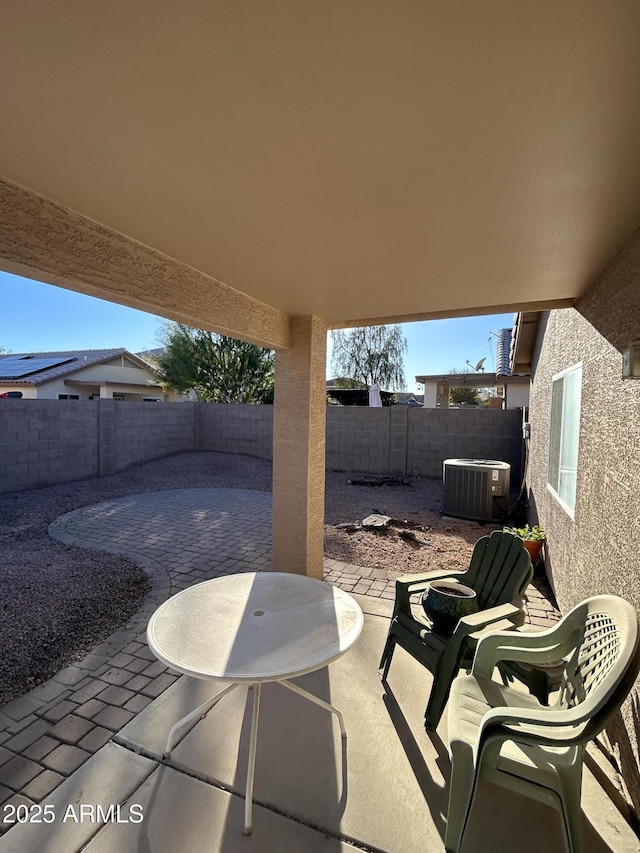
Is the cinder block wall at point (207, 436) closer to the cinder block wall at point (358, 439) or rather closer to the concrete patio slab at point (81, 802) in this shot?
the cinder block wall at point (358, 439)

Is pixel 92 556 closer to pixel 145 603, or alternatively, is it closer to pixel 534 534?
pixel 145 603

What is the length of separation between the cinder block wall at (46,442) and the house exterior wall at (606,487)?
8251 millimetres

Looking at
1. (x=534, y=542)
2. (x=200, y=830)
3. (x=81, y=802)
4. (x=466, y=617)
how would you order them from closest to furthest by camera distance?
1. (x=200, y=830)
2. (x=81, y=802)
3. (x=466, y=617)
4. (x=534, y=542)

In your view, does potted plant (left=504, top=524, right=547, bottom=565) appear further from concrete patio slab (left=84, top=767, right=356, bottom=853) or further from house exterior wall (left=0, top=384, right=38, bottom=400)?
house exterior wall (left=0, top=384, right=38, bottom=400)

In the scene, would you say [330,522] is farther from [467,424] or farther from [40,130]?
[40,130]

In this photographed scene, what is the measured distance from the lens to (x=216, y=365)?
15375 millimetres

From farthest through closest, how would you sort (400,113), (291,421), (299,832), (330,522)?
(330,522) < (291,421) < (299,832) < (400,113)

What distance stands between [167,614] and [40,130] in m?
2.11

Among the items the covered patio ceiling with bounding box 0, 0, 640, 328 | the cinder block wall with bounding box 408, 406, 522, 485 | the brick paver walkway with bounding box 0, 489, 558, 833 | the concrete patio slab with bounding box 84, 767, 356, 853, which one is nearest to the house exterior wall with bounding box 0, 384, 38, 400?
the brick paver walkway with bounding box 0, 489, 558, 833

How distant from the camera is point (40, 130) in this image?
1264mm

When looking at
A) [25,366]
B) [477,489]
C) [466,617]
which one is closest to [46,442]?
[477,489]

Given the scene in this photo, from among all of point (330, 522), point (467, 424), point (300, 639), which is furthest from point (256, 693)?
point (467, 424)

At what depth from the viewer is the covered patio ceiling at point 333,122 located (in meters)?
0.91

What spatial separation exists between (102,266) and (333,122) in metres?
1.36
